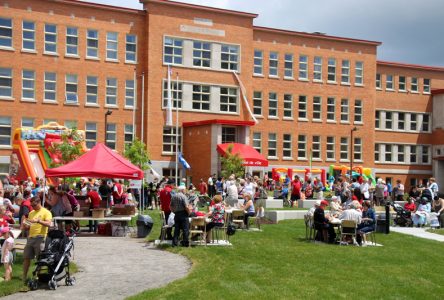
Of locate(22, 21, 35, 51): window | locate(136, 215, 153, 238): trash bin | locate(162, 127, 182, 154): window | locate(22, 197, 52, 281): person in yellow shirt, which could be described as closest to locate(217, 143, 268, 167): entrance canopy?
locate(162, 127, 182, 154): window

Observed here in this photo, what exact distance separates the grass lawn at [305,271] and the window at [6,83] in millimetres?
30044

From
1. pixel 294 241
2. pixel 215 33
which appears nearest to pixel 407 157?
pixel 215 33

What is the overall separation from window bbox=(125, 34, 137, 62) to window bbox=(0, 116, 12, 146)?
10.0 metres

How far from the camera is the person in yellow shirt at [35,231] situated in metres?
14.3

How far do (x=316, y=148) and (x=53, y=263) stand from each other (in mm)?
47919

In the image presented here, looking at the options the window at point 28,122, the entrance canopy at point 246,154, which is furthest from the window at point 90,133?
the entrance canopy at point 246,154

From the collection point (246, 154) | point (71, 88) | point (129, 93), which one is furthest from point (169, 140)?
point (71, 88)

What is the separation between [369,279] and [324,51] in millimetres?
47063

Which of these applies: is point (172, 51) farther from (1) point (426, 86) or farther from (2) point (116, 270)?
(2) point (116, 270)

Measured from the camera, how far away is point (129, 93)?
5153 centimetres

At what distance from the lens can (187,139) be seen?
52.4m

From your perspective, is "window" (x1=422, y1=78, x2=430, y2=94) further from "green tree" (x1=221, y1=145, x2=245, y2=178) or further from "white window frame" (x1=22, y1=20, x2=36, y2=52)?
"white window frame" (x1=22, y1=20, x2=36, y2=52)

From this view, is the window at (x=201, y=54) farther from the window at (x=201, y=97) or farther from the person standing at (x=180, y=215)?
the person standing at (x=180, y=215)

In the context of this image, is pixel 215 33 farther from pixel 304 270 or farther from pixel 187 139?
pixel 304 270
